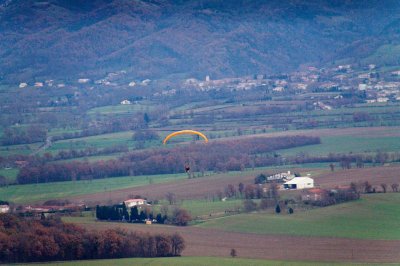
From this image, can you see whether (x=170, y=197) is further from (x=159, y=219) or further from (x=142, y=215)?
(x=159, y=219)

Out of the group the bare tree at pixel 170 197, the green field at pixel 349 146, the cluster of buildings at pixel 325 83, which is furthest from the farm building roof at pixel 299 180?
the cluster of buildings at pixel 325 83

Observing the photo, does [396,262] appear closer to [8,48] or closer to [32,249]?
[32,249]

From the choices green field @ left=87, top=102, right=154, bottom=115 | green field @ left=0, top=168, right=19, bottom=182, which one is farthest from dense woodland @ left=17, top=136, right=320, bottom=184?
green field @ left=87, top=102, right=154, bottom=115

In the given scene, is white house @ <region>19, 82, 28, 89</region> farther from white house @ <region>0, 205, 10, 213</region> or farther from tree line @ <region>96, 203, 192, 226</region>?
tree line @ <region>96, 203, 192, 226</region>

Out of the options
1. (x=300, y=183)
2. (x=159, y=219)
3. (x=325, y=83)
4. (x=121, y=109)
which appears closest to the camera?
(x=159, y=219)

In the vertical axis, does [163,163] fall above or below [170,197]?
above

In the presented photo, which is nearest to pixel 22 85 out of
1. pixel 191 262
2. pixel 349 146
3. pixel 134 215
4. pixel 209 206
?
pixel 349 146

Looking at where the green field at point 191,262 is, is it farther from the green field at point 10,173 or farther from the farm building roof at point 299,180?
the green field at point 10,173
